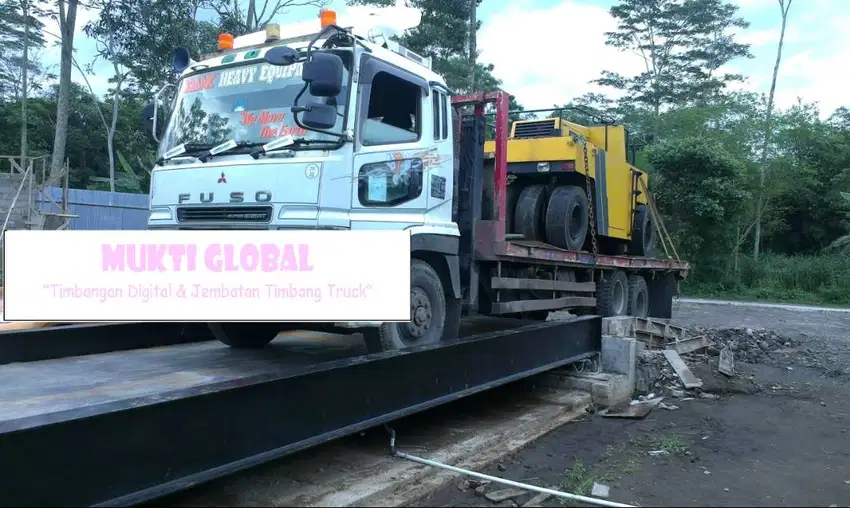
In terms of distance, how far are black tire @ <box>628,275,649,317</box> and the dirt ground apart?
5.23ft

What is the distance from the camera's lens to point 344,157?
5.05 m

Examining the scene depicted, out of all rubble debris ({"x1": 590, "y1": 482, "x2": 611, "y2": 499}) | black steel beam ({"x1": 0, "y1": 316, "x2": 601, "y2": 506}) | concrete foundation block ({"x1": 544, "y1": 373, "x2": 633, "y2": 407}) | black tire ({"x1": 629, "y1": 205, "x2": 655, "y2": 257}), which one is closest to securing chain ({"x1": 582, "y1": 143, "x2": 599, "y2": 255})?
concrete foundation block ({"x1": 544, "y1": 373, "x2": 633, "y2": 407})

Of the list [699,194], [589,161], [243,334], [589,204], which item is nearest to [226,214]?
[243,334]

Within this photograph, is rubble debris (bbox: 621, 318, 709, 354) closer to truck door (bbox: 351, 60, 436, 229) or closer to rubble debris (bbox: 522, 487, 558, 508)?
truck door (bbox: 351, 60, 436, 229)

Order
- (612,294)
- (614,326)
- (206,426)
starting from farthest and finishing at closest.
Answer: (612,294) → (614,326) → (206,426)

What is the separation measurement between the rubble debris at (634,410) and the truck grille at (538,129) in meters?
3.86

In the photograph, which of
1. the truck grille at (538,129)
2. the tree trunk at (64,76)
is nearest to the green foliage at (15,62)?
the tree trunk at (64,76)

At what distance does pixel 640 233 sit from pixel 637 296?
1095 millimetres

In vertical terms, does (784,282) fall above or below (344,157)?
below

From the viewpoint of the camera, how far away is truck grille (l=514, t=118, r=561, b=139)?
9496mm

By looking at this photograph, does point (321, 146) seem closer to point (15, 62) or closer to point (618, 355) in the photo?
point (618, 355)

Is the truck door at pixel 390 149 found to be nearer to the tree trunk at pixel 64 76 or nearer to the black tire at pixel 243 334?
the black tire at pixel 243 334

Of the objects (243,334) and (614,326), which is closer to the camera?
(243,334)

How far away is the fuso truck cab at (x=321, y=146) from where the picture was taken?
16.1ft
